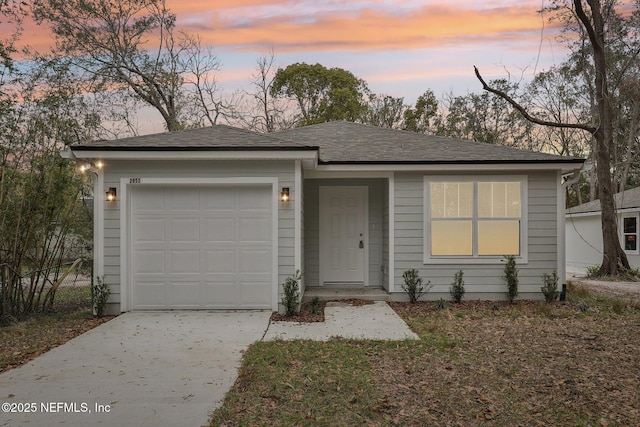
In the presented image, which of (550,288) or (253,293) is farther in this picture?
(550,288)

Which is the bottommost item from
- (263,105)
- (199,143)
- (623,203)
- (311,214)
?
(311,214)

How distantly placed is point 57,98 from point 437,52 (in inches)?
385

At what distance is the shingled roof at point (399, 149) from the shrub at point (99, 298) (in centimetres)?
421

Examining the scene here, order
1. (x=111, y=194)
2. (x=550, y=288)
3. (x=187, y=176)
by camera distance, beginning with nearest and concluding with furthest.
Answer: (x=111, y=194) → (x=187, y=176) → (x=550, y=288)

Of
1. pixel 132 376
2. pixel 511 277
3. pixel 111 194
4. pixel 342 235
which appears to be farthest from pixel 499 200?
pixel 132 376

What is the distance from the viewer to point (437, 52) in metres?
13.5

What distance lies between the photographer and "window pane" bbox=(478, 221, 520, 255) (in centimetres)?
887

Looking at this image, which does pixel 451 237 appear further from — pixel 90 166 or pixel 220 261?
pixel 90 166

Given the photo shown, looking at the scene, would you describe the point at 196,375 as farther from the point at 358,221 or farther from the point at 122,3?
the point at 122,3

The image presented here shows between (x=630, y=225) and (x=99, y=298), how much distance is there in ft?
56.0

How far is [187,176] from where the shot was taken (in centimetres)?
767

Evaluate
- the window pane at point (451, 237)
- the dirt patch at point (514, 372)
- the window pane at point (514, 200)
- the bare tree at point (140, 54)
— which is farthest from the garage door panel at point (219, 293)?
the bare tree at point (140, 54)

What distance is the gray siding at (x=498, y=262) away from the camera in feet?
28.9

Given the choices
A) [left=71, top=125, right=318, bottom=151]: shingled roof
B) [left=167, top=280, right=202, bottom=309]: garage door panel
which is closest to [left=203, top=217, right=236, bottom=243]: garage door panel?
[left=167, top=280, right=202, bottom=309]: garage door panel
